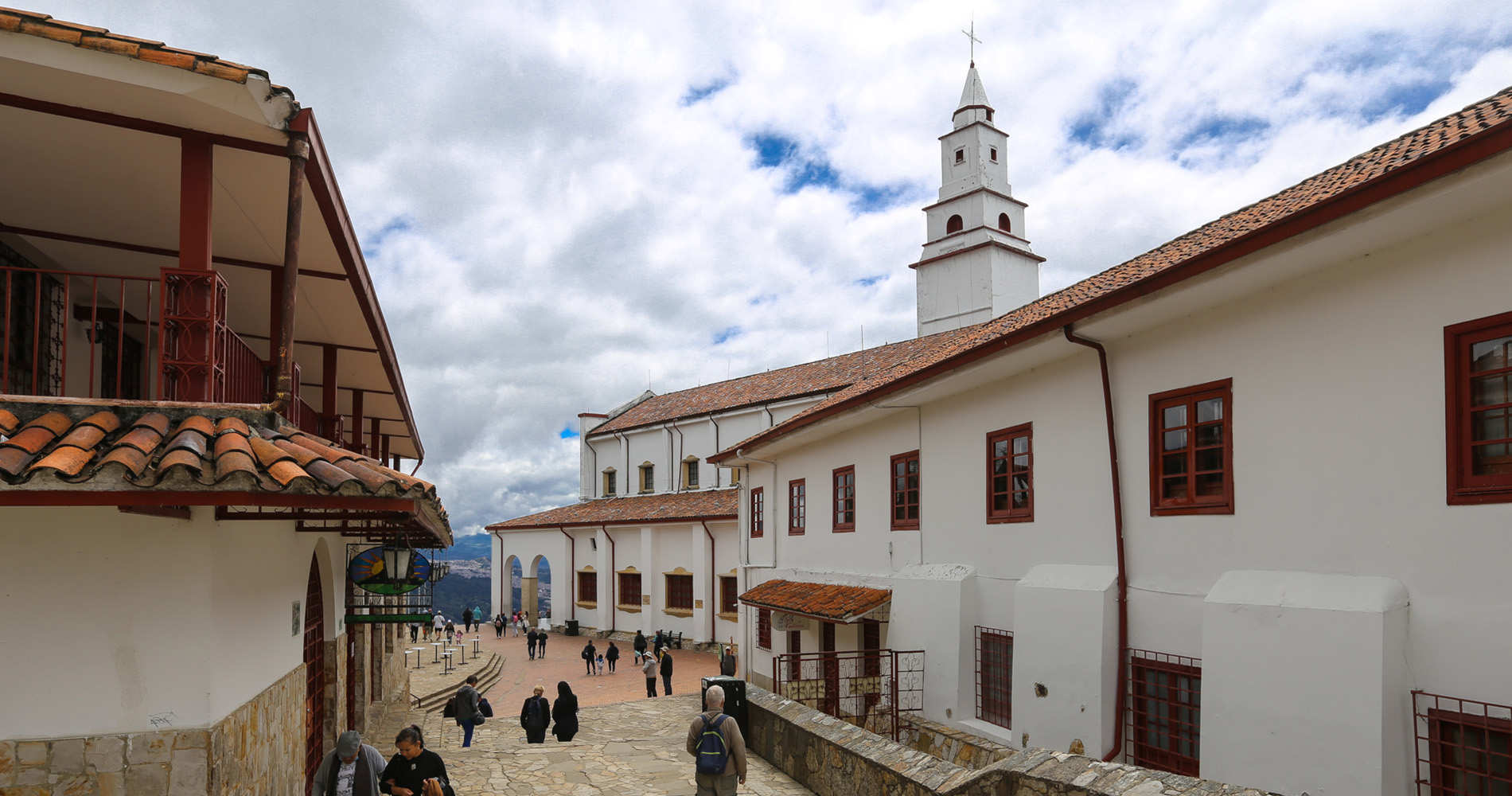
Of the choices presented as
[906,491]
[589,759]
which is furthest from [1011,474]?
[589,759]

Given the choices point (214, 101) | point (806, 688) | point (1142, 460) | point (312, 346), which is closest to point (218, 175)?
point (214, 101)

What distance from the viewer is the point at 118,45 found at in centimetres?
511

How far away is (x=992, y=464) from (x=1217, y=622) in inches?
179

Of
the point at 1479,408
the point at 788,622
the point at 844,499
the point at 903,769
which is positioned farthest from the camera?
the point at 788,622

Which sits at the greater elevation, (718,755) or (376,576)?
(376,576)

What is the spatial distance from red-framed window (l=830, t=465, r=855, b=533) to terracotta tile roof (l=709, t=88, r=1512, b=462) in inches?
145

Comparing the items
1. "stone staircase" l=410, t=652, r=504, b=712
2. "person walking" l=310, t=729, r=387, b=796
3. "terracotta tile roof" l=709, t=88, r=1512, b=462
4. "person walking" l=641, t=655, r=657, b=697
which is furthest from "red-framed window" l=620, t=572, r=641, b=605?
"person walking" l=310, t=729, r=387, b=796

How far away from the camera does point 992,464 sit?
1228 centimetres

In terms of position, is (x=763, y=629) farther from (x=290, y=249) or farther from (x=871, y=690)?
(x=290, y=249)

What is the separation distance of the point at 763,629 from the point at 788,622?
145 inches

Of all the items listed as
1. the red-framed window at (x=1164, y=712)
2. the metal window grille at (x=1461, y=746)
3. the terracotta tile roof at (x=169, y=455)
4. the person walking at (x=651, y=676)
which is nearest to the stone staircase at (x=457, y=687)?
the person walking at (x=651, y=676)

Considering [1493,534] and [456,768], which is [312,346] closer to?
[456,768]

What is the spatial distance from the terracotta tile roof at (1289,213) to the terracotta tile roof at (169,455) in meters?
6.26

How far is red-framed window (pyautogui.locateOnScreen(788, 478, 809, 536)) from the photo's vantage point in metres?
19.0
